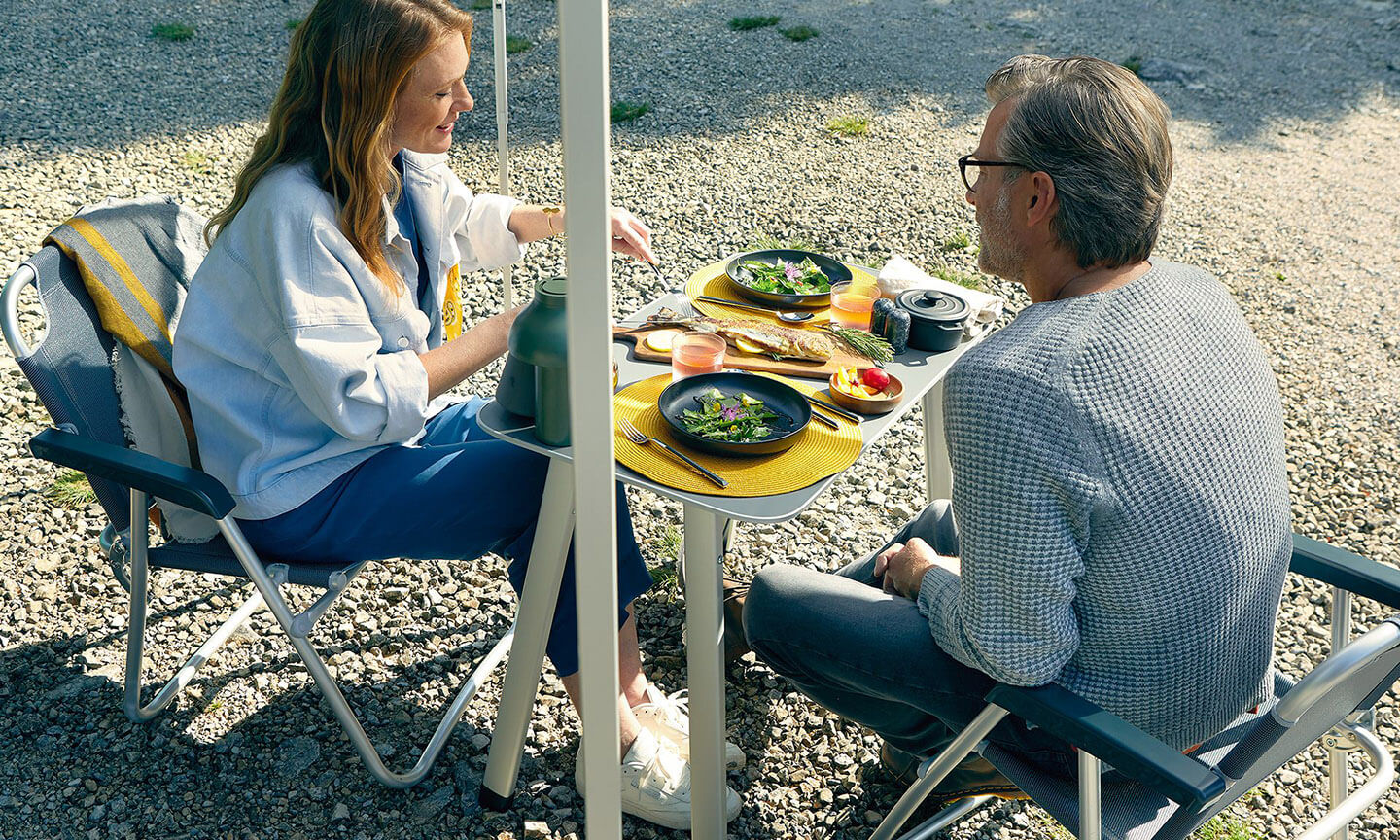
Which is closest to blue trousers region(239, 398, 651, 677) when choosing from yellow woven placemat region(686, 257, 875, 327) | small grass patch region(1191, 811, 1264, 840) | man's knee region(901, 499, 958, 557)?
yellow woven placemat region(686, 257, 875, 327)

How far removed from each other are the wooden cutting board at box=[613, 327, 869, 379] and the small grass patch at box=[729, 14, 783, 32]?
225 inches

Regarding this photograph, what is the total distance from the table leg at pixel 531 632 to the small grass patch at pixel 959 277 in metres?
2.95

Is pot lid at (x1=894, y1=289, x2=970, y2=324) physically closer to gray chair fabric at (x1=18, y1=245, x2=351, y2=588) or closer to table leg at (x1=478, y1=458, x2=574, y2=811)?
table leg at (x1=478, y1=458, x2=574, y2=811)

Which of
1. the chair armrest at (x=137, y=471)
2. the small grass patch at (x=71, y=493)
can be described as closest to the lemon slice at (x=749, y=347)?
the chair armrest at (x=137, y=471)

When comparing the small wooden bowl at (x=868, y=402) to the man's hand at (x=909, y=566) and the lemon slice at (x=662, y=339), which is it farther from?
the lemon slice at (x=662, y=339)

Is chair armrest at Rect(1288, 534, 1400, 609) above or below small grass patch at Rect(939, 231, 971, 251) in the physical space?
above

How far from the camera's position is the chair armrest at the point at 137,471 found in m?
2.09

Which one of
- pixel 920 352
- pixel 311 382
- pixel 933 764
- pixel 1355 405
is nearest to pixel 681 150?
pixel 1355 405

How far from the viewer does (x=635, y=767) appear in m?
2.45

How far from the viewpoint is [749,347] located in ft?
8.18

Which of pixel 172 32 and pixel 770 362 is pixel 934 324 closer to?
pixel 770 362

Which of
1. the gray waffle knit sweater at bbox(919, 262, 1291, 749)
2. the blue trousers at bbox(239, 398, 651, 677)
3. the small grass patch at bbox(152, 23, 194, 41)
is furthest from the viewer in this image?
the small grass patch at bbox(152, 23, 194, 41)

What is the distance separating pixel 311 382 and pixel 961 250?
366 cm

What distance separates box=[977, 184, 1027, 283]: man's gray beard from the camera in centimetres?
198
